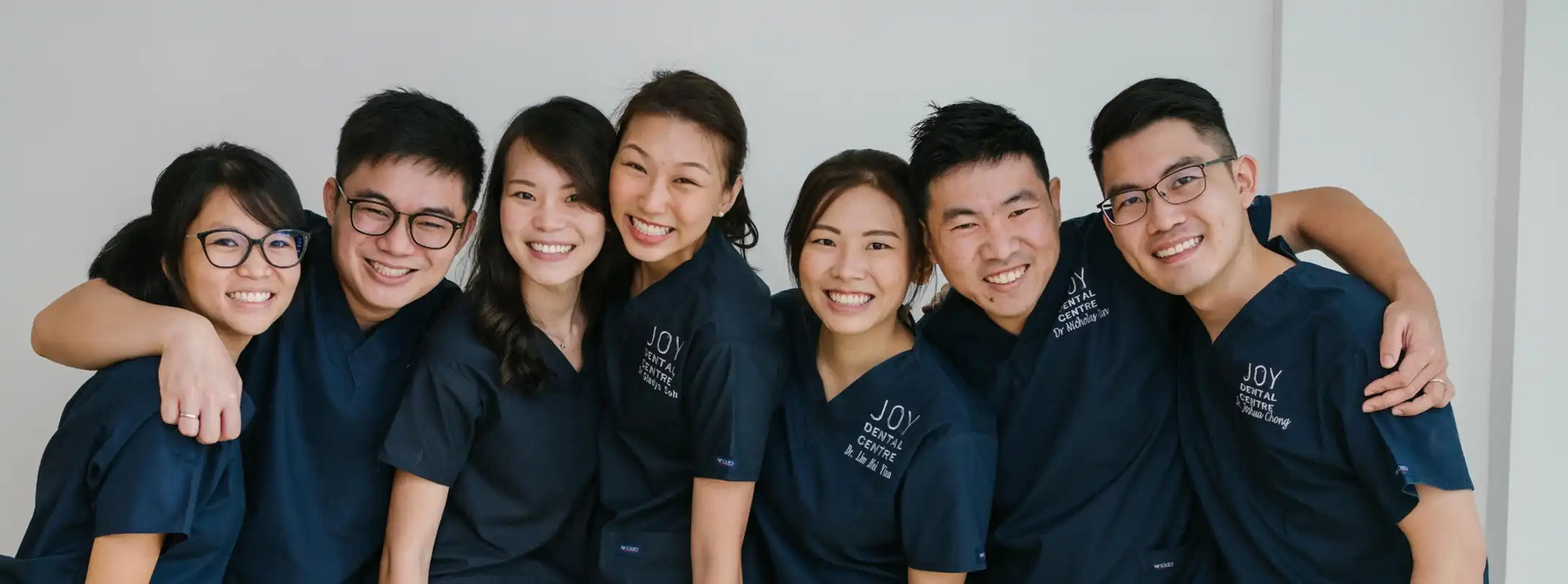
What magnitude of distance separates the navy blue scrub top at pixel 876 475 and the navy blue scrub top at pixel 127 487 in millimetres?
1021

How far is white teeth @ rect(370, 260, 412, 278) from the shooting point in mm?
2191

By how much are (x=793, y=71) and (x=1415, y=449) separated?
6.32ft

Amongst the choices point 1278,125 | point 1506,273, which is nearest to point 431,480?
point 1278,125

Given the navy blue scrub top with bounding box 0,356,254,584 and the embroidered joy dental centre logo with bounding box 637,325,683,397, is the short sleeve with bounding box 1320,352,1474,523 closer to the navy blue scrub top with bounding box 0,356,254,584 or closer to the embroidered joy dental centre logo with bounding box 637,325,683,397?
the embroidered joy dental centre logo with bounding box 637,325,683,397

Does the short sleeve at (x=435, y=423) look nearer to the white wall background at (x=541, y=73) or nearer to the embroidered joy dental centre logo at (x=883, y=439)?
the embroidered joy dental centre logo at (x=883, y=439)

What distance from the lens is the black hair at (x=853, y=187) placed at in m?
2.14

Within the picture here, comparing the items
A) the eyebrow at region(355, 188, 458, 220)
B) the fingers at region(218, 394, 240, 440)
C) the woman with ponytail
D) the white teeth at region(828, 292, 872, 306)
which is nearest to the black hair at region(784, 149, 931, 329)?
the woman with ponytail

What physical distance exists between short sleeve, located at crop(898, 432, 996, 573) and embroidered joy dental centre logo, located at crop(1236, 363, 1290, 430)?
49cm

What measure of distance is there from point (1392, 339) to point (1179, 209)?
41 centimetres

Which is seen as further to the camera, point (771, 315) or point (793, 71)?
point (793, 71)

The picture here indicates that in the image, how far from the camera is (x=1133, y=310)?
221 centimetres

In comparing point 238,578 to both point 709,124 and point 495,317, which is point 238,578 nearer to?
point 495,317

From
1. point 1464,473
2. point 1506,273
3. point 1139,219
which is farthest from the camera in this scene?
point 1506,273

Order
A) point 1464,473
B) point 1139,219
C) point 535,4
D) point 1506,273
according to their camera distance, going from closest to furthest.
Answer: point 1464,473, point 1139,219, point 1506,273, point 535,4
